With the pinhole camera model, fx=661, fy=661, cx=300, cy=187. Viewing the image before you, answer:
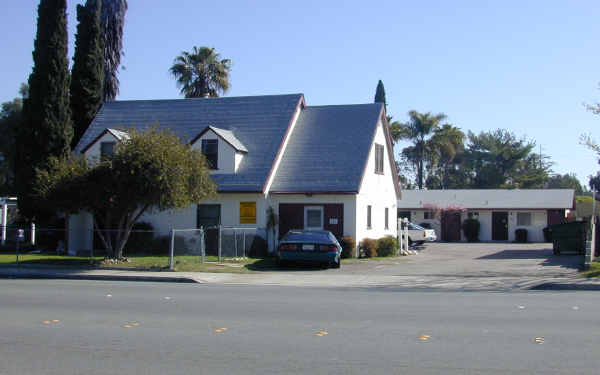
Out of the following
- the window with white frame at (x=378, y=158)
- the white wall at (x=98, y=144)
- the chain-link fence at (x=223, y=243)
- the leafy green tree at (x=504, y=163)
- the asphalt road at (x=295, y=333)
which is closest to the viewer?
the asphalt road at (x=295, y=333)

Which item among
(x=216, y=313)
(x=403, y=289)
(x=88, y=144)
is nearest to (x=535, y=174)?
(x=88, y=144)

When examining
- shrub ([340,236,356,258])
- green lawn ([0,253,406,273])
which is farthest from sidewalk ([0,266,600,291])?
shrub ([340,236,356,258])

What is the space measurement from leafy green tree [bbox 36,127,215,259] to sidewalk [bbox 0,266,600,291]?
7.37 feet

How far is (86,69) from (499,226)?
30.6 meters

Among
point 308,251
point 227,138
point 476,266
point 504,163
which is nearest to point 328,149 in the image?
point 227,138

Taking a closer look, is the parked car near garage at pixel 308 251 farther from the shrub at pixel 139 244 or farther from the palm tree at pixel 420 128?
the palm tree at pixel 420 128

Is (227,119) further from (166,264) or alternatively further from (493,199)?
(493,199)

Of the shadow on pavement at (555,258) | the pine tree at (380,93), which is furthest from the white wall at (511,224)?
the shadow on pavement at (555,258)

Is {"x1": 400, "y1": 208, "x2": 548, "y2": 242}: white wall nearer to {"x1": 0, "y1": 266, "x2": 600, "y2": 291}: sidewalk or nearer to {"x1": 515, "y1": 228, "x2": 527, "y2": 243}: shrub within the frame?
{"x1": 515, "y1": 228, "x2": 527, "y2": 243}: shrub

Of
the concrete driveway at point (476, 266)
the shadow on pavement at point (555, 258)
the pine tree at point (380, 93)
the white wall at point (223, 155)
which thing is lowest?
the concrete driveway at point (476, 266)

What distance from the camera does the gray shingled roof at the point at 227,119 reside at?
2867cm

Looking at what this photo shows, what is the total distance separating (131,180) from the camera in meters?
20.6

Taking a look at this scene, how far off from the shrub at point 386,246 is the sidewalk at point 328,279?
8532 mm

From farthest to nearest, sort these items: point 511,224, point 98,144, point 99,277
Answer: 1. point 511,224
2. point 98,144
3. point 99,277
